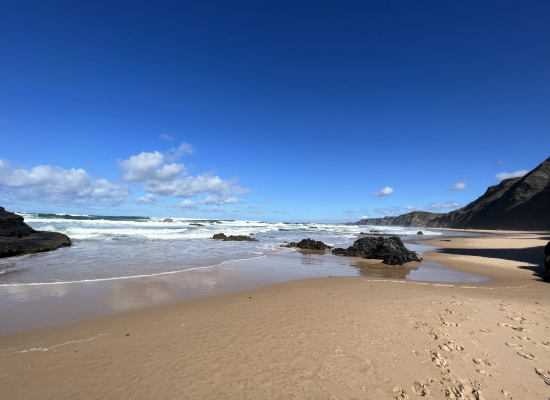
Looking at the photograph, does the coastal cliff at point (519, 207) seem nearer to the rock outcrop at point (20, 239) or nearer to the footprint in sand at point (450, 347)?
the footprint in sand at point (450, 347)

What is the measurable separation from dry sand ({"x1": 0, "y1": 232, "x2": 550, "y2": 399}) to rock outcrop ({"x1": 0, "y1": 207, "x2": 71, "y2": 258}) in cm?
1353

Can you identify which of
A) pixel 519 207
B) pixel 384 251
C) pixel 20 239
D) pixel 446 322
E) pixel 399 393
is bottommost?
pixel 399 393

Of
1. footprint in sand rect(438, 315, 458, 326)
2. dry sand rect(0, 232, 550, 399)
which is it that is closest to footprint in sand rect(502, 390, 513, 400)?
dry sand rect(0, 232, 550, 399)

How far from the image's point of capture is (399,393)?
312 centimetres

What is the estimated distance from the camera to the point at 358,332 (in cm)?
473

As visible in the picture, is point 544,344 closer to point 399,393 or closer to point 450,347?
point 450,347

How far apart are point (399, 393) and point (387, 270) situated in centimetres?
1001

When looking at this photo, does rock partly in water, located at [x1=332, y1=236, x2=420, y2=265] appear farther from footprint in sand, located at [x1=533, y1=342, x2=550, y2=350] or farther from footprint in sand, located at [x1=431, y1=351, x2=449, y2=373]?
footprint in sand, located at [x1=431, y1=351, x2=449, y2=373]

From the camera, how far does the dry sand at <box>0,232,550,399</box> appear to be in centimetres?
319

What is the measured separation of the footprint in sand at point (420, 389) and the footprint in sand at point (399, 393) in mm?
161

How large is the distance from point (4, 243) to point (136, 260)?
27.0ft

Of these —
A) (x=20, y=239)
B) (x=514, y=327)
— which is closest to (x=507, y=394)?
(x=514, y=327)

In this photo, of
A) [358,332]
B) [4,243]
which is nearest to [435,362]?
[358,332]

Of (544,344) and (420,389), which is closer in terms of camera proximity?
(420,389)
